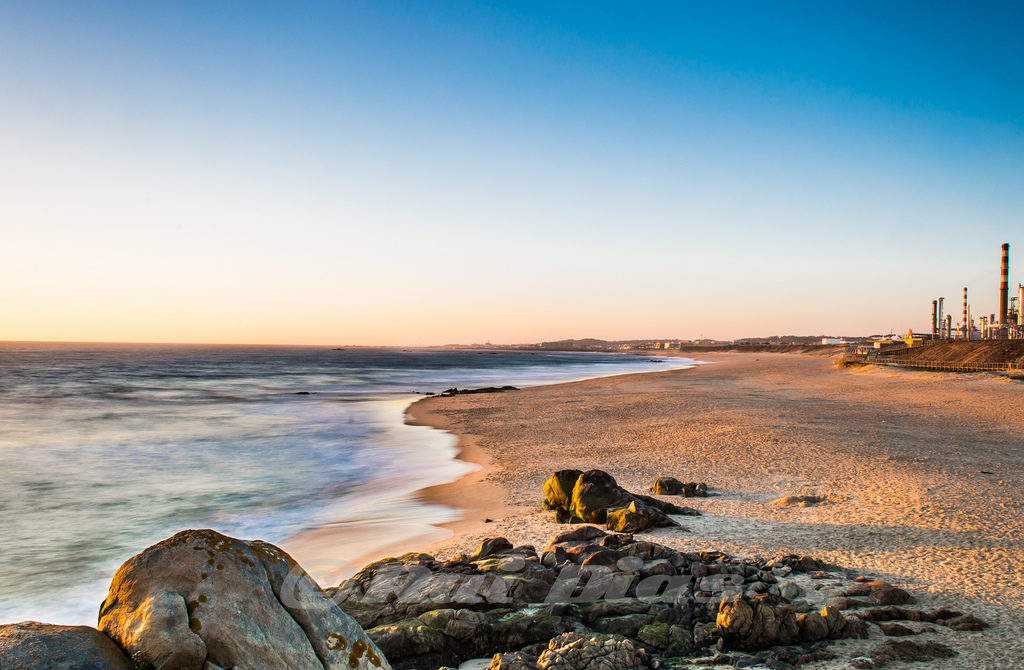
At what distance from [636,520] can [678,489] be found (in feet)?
10.2

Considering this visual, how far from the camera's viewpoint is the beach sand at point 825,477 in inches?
295

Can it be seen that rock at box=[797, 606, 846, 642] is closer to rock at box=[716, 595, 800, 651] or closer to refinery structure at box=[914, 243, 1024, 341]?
rock at box=[716, 595, 800, 651]

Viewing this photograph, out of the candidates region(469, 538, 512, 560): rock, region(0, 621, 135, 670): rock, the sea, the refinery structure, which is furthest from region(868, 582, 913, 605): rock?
the refinery structure

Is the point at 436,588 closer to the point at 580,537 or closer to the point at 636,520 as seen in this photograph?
the point at 580,537

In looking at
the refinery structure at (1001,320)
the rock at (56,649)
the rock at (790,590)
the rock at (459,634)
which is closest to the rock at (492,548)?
the rock at (459,634)

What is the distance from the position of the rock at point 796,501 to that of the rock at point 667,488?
1.81 m

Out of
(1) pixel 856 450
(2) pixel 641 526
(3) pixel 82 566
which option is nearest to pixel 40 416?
(3) pixel 82 566

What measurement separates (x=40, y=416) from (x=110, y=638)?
4005 centimetres

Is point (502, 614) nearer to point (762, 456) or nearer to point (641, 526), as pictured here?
point (641, 526)

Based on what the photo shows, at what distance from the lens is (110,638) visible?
3.23m

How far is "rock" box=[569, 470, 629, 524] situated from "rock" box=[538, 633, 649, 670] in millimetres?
4663

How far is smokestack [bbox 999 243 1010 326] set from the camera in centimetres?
7675

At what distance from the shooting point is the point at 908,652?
537 cm

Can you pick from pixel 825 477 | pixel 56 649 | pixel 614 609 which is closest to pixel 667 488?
pixel 825 477
